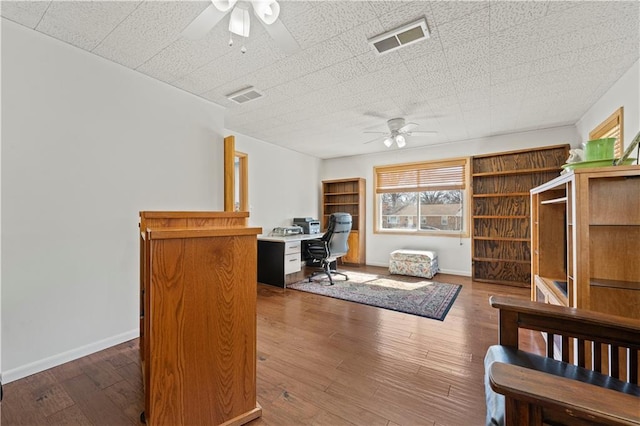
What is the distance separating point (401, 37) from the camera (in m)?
2.05

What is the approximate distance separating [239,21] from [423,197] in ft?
15.2

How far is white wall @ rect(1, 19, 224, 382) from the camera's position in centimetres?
187

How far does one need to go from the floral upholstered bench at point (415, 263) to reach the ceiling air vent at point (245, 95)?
11.7 ft

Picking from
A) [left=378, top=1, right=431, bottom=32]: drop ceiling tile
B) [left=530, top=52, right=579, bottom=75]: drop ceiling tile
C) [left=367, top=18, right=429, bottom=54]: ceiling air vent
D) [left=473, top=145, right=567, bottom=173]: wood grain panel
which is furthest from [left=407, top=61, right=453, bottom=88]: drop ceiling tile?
[left=473, top=145, right=567, bottom=173]: wood grain panel

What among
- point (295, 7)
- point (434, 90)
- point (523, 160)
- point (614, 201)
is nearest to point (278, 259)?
point (434, 90)

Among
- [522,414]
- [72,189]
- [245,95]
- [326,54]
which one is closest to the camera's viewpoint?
[522,414]

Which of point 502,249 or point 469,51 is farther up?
point 469,51

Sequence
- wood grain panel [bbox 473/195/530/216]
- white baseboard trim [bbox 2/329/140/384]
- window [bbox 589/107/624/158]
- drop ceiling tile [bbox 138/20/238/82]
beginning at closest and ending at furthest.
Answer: white baseboard trim [bbox 2/329/140/384]
drop ceiling tile [bbox 138/20/238/82]
window [bbox 589/107/624/158]
wood grain panel [bbox 473/195/530/216]

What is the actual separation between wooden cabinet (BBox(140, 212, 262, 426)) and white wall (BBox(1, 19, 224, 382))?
131 centimetres

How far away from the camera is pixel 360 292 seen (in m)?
3.74

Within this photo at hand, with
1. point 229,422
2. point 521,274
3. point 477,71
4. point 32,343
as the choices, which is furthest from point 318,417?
point 521,274

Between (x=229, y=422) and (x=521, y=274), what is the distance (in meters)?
4.75

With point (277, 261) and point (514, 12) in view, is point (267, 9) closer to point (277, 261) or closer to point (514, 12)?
point (514, 12)

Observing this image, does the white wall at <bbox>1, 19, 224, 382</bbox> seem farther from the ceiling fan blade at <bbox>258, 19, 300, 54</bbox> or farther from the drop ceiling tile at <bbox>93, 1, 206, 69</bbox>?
the ceiling fan blade at <bbox>258, 19, 300, 54</bbox>
